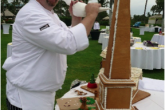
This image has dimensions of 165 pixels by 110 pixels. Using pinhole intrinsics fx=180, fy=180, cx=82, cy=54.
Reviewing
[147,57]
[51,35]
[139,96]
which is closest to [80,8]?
[51,35]

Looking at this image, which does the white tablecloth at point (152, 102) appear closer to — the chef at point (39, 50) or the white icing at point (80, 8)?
the chef at point (39, 50)

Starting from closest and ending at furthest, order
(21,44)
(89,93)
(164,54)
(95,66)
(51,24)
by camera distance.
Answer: (51,24) < (21,44) < (89,93) < (164,54) < (95,66)

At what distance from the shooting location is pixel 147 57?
4918mm

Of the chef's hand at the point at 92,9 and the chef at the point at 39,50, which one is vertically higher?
the chef's hand at the point at 92,9

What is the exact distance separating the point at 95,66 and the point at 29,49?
454cm

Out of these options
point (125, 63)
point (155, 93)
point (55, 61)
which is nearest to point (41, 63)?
point (55, 61)

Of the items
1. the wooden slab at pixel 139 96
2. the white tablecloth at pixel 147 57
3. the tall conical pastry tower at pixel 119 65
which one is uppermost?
the tall conical pastry tower at pixel 119 65

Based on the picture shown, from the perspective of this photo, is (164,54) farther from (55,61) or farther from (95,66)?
(55,61)

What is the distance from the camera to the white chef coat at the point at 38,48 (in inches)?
35.8

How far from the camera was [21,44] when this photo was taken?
1029 mm

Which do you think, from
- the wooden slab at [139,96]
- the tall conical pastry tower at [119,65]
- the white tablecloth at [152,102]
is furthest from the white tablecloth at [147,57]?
the tall conical pastry tower at [119,65]

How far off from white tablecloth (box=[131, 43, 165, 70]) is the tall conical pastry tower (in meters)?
3.97

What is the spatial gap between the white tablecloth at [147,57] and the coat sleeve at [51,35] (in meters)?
4.20

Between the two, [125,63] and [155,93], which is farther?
[155,93]
